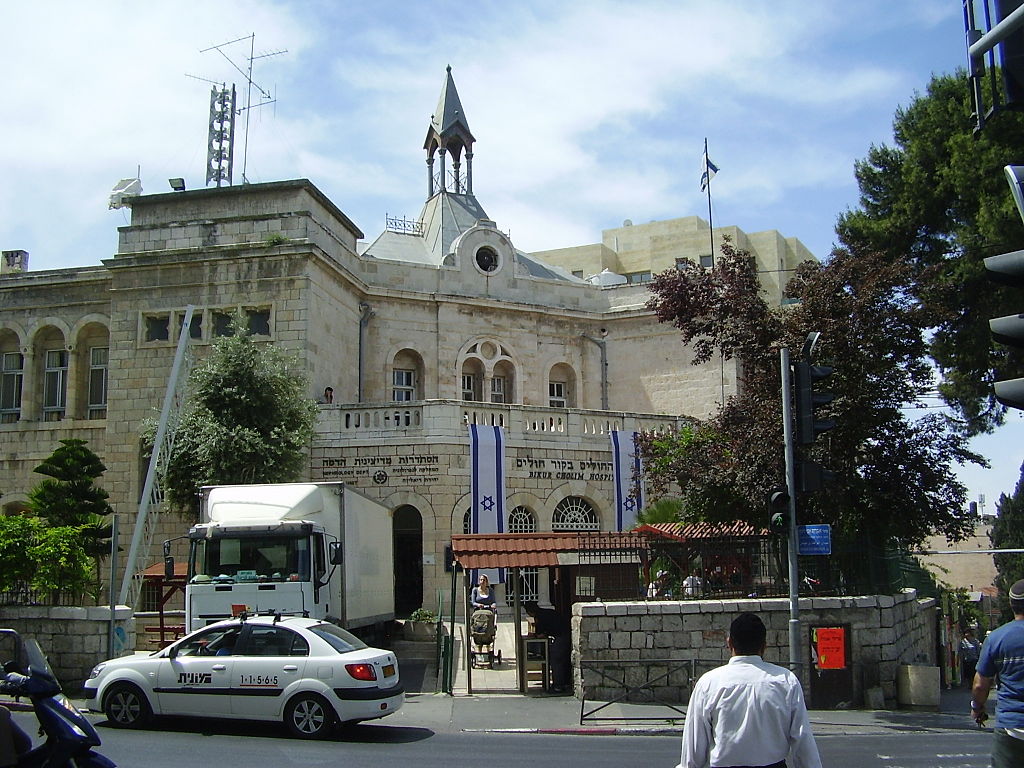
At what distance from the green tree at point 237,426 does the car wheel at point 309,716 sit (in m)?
9.92

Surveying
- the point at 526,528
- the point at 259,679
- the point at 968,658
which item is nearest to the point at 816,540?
the point at 259,679

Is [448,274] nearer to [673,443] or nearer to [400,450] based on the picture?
[400,450]

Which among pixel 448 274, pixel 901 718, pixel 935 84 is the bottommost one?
pixel 901 718

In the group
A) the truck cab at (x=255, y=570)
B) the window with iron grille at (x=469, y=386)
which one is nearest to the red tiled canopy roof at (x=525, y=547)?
the truck cab at (x=255, y=570)

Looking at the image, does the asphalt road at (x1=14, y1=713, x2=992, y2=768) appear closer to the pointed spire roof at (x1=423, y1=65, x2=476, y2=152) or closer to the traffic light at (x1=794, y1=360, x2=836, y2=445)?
the traffic light at (x1=794, y1=360, x2=836, y2=445)

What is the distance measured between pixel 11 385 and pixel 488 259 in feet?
46.6

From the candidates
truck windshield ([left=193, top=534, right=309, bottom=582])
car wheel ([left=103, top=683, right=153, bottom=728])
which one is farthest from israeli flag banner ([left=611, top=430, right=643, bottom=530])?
car wheel ([left=103, top=683, right=153, bottom=728])

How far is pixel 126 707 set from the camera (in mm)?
12367

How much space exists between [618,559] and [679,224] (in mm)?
47758

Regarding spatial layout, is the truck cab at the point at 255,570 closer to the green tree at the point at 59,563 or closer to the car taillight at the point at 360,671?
the green tree at the point at 59,563

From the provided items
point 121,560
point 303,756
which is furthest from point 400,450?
point 303,756

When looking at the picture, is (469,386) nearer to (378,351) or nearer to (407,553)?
(378,351)

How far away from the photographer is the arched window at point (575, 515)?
2542cm

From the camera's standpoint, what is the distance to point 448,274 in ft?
101
